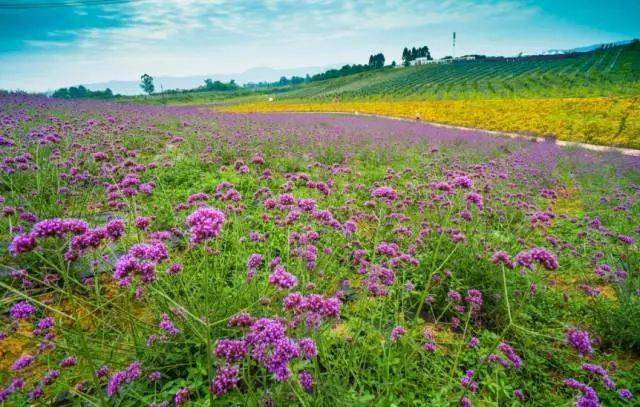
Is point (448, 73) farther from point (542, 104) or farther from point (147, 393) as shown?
point (147, 393)

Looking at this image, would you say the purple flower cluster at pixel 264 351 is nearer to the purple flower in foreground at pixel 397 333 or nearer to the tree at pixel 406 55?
the purple flower in foreground at pixel 397 333

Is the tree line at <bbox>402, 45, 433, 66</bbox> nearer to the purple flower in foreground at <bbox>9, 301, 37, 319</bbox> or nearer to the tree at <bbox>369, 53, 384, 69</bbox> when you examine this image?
the tree at <bbox>369, 53, 384, 69</bbox>

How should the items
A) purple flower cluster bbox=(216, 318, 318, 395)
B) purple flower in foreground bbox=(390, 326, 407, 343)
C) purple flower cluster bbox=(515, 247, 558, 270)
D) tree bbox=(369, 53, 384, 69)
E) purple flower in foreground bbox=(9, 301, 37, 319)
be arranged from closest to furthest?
purple flower cluster bbox=(216, 318, 318, 395)
purple flower cluster bbox=(515, 247, 558, 270)
purple flower in foreground bbox=(9, 301, 37, 319)
purple flower in foreground bbox=(390, 326, 407, 343)
tree bbox=(369, 53, 384, 69)

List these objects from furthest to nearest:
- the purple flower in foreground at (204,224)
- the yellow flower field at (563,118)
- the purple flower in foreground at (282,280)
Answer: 1. the yellow flower field at (563,118)
2. the purple flower in foreground at (282,280)
3. the purple flower in foreground at (204,224)

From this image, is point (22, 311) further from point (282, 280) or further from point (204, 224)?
point (282, 280)

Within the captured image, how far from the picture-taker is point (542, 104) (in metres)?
25.0

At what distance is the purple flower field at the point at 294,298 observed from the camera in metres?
1.87

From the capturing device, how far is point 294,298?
1.88 m

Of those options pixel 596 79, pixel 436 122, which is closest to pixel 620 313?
pixel 436 122

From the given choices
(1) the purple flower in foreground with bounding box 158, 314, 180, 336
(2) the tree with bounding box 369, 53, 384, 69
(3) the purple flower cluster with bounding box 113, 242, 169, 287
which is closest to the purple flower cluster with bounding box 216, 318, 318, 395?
(3) the purple flower cluster with bounding box 113, 242, 169, 287

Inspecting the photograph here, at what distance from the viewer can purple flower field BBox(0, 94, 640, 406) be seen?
187cm

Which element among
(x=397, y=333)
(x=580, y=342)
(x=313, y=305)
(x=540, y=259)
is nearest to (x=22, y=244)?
(x=313, y=305)

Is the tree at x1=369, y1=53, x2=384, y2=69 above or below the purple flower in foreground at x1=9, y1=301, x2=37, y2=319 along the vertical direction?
above

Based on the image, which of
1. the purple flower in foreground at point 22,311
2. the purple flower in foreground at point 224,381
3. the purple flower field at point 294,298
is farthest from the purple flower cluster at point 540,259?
the purple flower in foreground at point 22,311
